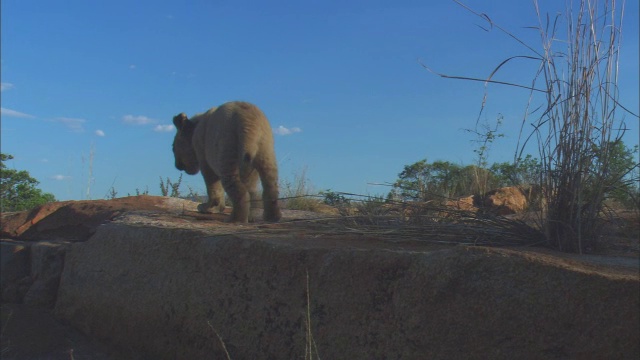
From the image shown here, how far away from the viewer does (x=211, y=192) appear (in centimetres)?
551

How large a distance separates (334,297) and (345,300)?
55 mm

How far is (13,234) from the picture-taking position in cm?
538

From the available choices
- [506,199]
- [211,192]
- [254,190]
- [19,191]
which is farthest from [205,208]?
[19,191]

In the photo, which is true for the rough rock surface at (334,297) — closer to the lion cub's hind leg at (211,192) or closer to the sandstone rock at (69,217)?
the sandstone rock at (69,217)

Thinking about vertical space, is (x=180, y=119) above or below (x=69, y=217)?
above

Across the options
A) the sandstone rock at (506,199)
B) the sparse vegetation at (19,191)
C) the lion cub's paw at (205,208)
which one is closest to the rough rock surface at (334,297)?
the lion cub's paw at (205,208)

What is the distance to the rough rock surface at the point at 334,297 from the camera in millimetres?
1896

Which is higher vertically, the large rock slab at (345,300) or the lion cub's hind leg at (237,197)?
the lion cub's hind leg at (237,197)

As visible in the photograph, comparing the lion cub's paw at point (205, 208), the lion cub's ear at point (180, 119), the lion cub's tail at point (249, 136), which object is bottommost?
the lion cub's paw at point (205, 208)

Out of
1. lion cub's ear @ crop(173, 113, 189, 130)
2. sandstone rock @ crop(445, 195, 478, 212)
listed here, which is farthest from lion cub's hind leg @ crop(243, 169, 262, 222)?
sandstone rock @ crop(445, 195, 478, 212)

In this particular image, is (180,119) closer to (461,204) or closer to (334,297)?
(461,204)

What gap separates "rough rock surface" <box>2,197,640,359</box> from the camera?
1896 millimetres

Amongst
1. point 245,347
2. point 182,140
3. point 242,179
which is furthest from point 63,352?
point 182,140

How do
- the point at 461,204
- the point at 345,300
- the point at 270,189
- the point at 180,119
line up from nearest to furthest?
the point at 345,300
the point at 461,204
the point at 270,189
the point at 180,119
